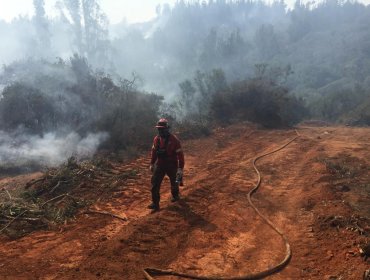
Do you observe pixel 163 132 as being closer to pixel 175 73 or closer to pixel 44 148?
pixel 44 148

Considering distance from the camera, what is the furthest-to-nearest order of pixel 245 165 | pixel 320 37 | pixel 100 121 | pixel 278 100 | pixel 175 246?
pixel 320 37
pixel 278 100
pixel 100 121
pixel 245 165
pixel 175 246

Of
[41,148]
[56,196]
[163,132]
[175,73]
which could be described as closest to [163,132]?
[163,132]

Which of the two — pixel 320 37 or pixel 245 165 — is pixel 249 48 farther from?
pixel 245 165

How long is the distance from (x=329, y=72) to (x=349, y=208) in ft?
182

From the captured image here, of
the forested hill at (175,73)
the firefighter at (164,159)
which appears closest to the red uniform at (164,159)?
the firefighter at (164,159)

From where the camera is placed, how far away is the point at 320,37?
74.5 m

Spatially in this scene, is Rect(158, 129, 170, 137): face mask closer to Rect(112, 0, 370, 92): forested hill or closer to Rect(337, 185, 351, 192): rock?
Rect(337, 185, 351, 192): rock

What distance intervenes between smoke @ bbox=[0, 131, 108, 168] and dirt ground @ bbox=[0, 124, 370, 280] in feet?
17.1

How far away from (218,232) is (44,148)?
1079 centimetres

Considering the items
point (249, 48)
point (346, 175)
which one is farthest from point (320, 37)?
point (346, 175)

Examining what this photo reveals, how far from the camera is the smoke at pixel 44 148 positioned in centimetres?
1344

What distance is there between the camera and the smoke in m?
13.4

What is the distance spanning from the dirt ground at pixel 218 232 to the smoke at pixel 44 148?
5222 mm

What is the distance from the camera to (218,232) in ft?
18.7
